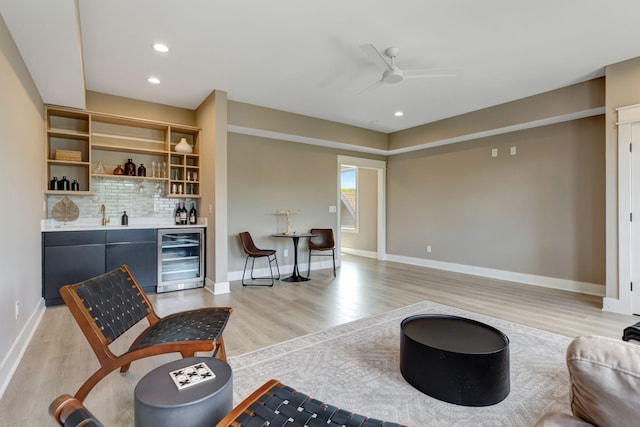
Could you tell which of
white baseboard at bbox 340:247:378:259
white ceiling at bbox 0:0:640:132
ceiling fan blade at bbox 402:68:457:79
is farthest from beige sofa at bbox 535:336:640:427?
white baseboard at bbox 340:247:378:259

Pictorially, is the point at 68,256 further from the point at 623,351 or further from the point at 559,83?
the point at 559,83

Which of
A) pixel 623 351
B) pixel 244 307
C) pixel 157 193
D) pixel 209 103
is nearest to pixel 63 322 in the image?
pixel 244 307

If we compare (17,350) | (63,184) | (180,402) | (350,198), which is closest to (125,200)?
(63,184)

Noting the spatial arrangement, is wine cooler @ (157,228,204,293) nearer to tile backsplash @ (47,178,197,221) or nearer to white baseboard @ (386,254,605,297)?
tile backsplash @ (47,178,197,221)

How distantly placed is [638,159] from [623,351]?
4111mm

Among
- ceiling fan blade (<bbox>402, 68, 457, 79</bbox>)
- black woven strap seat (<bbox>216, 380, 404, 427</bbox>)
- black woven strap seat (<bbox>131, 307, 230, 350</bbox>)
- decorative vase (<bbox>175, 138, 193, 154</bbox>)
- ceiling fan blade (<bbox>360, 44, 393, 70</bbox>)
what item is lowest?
black woven strap seat (<bbox>216, 380, 404, 427</bbox>)

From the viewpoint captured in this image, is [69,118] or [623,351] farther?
[69,118]

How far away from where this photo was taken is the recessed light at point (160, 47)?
322 cm

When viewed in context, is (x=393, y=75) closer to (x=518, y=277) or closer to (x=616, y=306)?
(x=616, y=306)

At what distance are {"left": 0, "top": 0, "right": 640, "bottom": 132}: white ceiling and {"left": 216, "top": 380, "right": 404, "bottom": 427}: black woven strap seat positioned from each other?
2.77 meters

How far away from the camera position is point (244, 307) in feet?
12.5

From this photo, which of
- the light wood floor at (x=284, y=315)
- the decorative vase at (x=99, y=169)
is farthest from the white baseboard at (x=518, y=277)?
the decorative vase at (x=99, y=169)

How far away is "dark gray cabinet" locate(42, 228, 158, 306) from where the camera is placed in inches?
147

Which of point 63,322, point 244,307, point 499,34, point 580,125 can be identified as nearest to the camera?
point 499,34
